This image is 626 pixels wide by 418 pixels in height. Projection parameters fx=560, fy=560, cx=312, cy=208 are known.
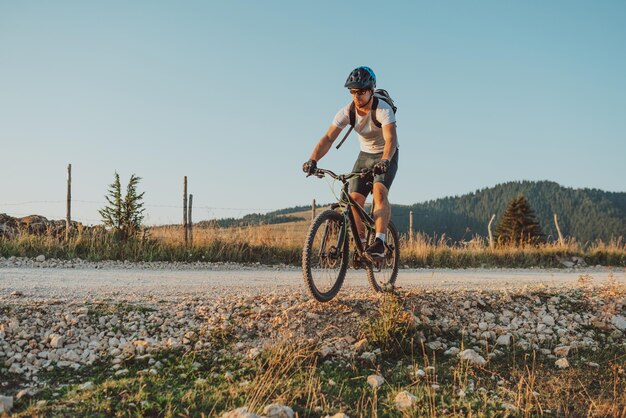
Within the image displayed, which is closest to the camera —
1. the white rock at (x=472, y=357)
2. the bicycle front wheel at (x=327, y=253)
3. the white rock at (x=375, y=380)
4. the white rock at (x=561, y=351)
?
the white rock at (x=375, y=380)

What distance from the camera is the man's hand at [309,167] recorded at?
666 cm

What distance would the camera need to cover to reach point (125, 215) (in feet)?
52.8

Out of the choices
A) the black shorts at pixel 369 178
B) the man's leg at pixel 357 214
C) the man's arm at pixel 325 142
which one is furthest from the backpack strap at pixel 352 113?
the man's leg at pixel 357 214

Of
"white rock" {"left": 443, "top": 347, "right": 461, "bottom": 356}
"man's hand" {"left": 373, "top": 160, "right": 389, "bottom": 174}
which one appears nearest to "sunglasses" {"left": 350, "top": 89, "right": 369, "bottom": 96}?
"man's hand" {"left": 373, "top": 160, "right": 389, "bottom": 174}

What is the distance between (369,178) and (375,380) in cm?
277

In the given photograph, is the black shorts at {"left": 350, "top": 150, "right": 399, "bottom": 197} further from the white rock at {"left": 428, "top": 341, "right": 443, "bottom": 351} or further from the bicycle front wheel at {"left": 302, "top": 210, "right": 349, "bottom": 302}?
the white rock at {"left": 428, "top": 341, "right": 443, "bottom": 351}

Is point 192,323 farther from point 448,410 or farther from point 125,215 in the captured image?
point 125,215

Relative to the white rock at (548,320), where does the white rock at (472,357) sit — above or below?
below

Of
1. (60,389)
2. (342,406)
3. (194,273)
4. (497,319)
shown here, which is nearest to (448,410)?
(342,406)

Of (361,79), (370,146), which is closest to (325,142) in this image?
(370,146)

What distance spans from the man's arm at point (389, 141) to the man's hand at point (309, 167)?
0.82m

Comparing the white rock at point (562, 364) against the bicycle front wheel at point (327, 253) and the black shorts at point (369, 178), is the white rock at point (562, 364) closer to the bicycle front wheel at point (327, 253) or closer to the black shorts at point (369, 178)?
the bicycle front wheel at point (327, 253)

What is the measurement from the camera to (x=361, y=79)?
6414 millimetres

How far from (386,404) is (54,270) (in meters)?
9.19
